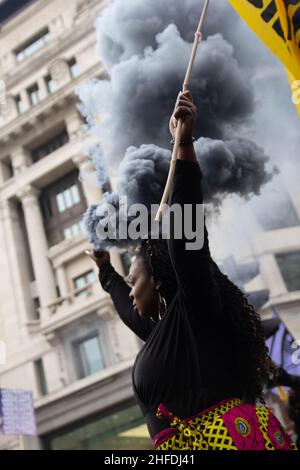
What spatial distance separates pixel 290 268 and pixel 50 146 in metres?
10.3

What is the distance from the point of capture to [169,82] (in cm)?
305

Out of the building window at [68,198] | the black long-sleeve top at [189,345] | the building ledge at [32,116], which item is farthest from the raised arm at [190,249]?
the building window at [68,198]

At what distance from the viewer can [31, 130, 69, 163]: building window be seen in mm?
13516

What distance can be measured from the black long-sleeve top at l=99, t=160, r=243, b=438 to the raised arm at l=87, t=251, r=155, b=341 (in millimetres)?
520

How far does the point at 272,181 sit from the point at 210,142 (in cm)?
66

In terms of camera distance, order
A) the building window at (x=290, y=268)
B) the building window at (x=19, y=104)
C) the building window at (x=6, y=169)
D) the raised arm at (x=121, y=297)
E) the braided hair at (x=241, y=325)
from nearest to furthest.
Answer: the braided hair at (x=241, y=325), the raised arm at (x=121, y=297), the building window at (x=290, y=268), the building window at (x=19, y=104), the building window at (x=6, y=169)

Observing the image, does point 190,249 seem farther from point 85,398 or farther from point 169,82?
point 85,398

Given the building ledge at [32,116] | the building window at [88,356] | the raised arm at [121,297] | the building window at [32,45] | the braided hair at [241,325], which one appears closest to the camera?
the braided hair at [241,325]

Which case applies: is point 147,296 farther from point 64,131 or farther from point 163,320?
point 64,131

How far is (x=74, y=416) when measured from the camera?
12.7m

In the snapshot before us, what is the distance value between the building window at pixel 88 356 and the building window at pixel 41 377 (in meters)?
1.15

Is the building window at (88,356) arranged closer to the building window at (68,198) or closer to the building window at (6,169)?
the building window at (68,198)

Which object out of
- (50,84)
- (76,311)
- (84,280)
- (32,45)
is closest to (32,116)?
(50,84)

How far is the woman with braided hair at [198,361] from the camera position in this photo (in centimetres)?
140
